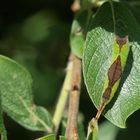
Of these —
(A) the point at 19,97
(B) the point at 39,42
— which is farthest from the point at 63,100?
(B) the point at 39,42

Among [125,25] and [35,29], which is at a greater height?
[125,25]

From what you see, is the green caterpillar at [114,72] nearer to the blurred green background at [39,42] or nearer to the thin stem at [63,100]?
the thin stem at [63,100]

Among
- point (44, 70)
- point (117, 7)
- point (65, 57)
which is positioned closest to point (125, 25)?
point (117, 7)

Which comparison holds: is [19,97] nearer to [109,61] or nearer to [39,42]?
[109,61]

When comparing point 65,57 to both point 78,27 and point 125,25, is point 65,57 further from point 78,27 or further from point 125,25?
point 125,25

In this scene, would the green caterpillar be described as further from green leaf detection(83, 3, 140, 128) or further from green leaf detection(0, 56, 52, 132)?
green leaf detection(0, 56, 52, 132)

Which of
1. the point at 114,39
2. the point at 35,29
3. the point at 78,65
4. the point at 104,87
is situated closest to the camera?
the point at 104,87
